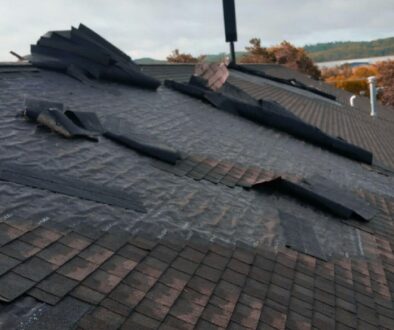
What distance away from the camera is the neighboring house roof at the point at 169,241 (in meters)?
3.63

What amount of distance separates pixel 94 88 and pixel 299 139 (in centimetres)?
585

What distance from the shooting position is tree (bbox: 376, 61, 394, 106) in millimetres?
51375

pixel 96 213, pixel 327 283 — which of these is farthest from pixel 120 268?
pixel 327 283

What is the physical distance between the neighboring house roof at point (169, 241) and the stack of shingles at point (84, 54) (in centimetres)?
123

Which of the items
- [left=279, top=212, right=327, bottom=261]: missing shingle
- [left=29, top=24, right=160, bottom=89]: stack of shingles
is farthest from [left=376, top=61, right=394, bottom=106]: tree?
[left=279, top=212, right=327, bottom=261]: missing shingle

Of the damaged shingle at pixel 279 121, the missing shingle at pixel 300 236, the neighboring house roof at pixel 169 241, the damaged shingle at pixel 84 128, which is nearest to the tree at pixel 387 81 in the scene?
the damaged shingle at pixel 279 121

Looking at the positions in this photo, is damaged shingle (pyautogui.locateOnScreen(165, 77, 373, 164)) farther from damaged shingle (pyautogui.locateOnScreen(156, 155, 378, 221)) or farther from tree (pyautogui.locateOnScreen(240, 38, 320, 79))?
tree (pyautogui.locateOnScreen(240, 38, 320, 79))

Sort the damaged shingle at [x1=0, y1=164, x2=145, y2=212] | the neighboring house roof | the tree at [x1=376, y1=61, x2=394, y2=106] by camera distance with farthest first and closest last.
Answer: the tree at [x1=376, y1=61, x2=394, y2=106]
the damaged shingle at [x1=0, y1=164, x2=145, y2=212]
the neighboring house roof

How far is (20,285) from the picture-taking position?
3.40 metres

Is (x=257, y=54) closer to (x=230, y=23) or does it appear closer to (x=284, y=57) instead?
(x=284, y=57)

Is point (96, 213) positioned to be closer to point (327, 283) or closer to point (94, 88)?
point (327, 283)

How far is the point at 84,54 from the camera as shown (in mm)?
11133

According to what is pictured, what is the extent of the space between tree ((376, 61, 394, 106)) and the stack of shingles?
46414 millimetres

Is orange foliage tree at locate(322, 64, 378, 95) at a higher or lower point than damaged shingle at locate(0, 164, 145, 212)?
lower
